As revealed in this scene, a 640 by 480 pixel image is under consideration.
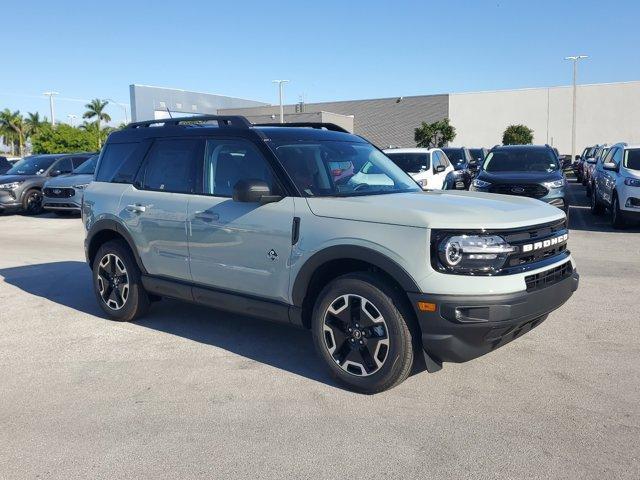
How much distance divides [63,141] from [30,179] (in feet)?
73.6

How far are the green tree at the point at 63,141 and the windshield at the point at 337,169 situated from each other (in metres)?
36.2

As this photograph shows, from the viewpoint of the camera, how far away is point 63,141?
38.0 metres

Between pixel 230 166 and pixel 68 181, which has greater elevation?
pixel 230 166

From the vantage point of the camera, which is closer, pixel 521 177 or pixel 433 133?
pixel 521 177

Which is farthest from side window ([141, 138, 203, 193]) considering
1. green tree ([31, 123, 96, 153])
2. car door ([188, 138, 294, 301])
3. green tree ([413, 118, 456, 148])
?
green tree ([413, 118, 456, 148])

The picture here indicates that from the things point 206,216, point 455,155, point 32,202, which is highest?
point 455,155

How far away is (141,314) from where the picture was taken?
6121 millimetres

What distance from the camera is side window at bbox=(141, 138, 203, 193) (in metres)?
5.39

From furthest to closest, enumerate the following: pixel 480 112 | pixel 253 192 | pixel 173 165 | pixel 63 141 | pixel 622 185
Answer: pixel 480 112 → pixel 63 141 → pixel 622 185 → pixel 173 165 → pixel 253 192

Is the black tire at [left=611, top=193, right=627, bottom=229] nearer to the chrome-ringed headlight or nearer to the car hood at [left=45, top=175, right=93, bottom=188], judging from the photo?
the chrome-ringed headlight

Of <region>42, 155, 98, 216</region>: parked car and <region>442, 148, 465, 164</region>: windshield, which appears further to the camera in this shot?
<region>442, 148, 465, 164</region>: windshield

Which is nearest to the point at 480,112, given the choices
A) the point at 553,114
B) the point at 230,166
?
the point at 553,114

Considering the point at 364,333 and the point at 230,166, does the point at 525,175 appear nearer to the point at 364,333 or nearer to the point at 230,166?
the point at 230,166

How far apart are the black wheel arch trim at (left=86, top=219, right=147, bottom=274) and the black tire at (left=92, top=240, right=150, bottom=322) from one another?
0.38 ft
